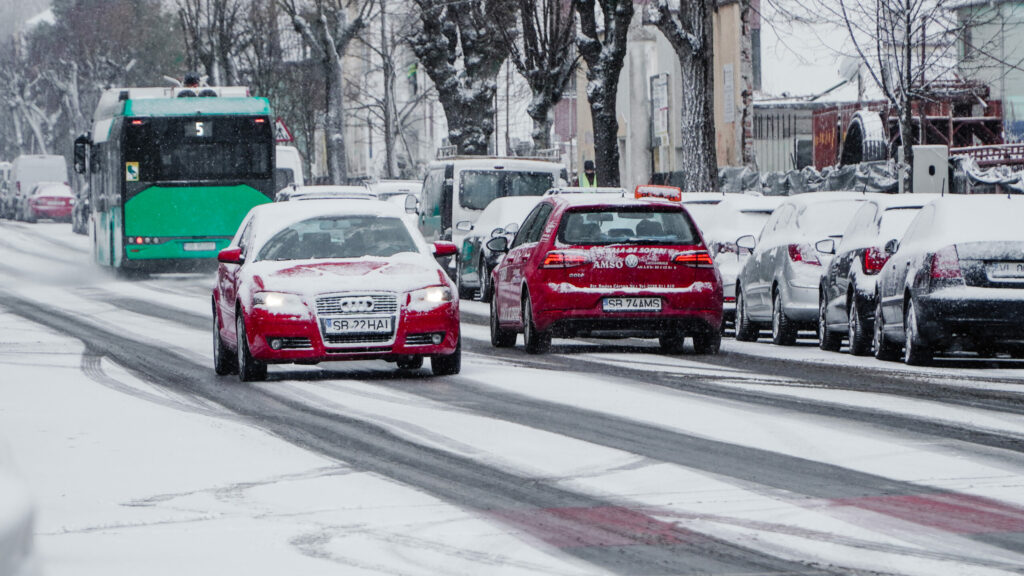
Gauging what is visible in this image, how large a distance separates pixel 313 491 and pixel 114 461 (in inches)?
66.7

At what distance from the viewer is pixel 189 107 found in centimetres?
3556

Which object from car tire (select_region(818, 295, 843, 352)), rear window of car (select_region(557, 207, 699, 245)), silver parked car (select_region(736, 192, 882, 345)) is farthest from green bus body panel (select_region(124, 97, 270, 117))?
rear window of car (select_region(557, 207, 699, 245))

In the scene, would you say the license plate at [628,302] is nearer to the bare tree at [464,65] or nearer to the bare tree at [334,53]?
the bare tree at [464,65]

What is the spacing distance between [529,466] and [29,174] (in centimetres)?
7271

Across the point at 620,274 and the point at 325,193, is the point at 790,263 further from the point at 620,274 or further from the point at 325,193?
the point at 325,193

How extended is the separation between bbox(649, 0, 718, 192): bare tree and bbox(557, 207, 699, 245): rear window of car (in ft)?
41.8

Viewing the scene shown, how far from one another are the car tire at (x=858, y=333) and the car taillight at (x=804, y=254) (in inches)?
66.0

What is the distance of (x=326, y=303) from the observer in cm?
1552

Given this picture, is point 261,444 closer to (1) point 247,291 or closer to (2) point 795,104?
(1) point 247,291

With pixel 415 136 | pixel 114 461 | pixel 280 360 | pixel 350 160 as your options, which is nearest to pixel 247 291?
pixel 280 360

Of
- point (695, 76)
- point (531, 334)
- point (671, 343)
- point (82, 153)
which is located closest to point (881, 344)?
point (671, 343)

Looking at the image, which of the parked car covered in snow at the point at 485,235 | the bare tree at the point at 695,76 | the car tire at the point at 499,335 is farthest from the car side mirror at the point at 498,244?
the bare tree at the point at 695,76

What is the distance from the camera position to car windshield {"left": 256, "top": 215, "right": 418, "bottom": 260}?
54.3ft

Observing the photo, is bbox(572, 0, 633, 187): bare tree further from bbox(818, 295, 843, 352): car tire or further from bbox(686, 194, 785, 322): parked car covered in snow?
bbox(818, 295, 843, 352): car tire
